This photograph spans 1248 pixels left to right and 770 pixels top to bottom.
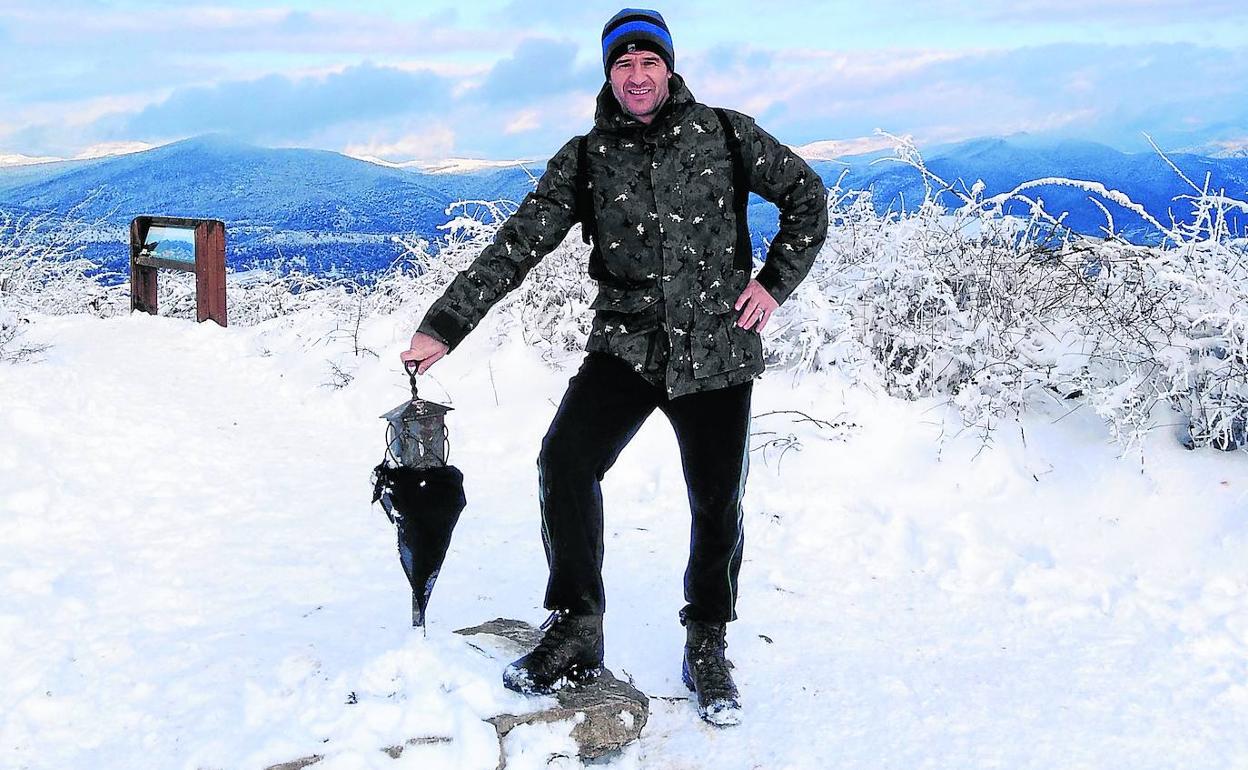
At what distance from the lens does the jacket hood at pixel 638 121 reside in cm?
286

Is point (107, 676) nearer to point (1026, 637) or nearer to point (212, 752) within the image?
point (212, 752)

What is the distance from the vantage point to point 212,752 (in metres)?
2.60

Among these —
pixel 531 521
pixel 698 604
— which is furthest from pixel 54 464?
pixel 698 604

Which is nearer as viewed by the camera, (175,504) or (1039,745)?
(1039,745)

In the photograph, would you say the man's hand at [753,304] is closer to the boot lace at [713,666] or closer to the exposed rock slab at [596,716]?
the boot lace at [713,666]

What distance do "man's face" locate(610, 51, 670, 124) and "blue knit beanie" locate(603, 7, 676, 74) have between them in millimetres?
20

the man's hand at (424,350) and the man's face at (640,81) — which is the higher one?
the man's face at (640,81)

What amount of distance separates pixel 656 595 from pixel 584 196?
1.72 metres

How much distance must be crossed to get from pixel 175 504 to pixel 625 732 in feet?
10.2

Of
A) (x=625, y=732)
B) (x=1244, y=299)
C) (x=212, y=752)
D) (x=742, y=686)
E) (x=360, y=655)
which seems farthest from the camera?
(x=1244, y=299)

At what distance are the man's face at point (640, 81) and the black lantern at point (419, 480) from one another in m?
0.97

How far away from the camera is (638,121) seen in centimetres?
286

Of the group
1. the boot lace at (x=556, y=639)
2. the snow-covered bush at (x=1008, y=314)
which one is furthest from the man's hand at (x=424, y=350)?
the snow-covered bush at (x=1008, y=314)

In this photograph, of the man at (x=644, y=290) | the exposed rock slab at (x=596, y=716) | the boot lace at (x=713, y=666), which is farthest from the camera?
the boot lace at (x=713, y=666)
